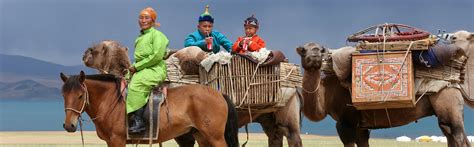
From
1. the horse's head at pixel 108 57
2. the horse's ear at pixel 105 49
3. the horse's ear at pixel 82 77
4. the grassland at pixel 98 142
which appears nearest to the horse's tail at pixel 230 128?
the horse's ear at pixel 82 77

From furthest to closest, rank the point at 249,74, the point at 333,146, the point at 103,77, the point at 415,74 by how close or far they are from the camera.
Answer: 1. the point at 333,146
2. the point at 415,74
3. the point at 249,74
4. the point at 103,77

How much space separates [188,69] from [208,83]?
410 mm

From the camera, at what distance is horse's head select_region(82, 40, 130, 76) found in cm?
1454

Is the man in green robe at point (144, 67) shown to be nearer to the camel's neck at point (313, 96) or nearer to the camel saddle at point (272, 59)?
the camel saddle at point (272, 59)

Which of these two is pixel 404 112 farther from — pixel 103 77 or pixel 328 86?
pixel 103 77

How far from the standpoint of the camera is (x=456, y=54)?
1560 centimetres

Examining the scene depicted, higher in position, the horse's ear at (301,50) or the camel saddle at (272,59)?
the horse's ear at (301,50)

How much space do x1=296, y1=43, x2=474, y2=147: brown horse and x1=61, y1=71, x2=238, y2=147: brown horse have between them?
274cm

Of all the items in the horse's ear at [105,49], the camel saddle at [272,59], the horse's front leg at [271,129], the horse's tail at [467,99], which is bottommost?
the horse's front leg at [271,129]

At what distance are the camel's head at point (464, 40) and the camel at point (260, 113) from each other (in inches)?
115

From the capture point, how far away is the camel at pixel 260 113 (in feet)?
47.9

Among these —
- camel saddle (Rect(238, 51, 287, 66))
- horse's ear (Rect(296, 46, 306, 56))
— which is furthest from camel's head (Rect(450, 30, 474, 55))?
camel saddle (Rect(238, 51, 287, 66))

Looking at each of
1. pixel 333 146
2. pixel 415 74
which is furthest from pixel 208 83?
pixel 333 146

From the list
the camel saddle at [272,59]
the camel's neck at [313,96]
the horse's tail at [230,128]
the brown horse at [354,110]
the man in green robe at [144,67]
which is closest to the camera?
the man in green robe at [144,67]
